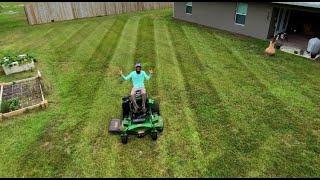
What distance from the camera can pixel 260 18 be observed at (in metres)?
18.2

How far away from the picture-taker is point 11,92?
40.2 feet

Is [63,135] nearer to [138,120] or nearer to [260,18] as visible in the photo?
[138,120]

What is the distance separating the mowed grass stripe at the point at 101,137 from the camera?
8.05 metres

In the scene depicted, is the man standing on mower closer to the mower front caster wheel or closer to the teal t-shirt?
the teal t-shirt

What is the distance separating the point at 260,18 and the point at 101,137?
43.9 ft

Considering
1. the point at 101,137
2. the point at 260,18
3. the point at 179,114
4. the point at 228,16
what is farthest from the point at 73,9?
the point at 101,137

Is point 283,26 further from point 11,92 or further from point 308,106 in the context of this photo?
point 11,92

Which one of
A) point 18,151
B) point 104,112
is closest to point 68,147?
point 18,151

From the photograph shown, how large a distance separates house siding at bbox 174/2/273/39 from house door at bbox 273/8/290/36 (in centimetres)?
104

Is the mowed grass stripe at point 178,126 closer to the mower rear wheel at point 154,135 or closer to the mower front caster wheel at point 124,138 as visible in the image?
the mower rear wheel at point 154,135

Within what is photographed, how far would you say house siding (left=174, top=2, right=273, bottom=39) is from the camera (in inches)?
710

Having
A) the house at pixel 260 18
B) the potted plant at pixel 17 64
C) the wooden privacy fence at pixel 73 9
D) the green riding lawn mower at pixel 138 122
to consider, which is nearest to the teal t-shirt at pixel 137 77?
the green riding lawn mower at pixel 138 122

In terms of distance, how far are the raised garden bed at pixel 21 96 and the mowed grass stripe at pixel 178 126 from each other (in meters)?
4.74

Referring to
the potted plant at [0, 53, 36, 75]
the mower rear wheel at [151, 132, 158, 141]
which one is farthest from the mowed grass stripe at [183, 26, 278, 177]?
the potted plant at [0, 53, 36, 75]
